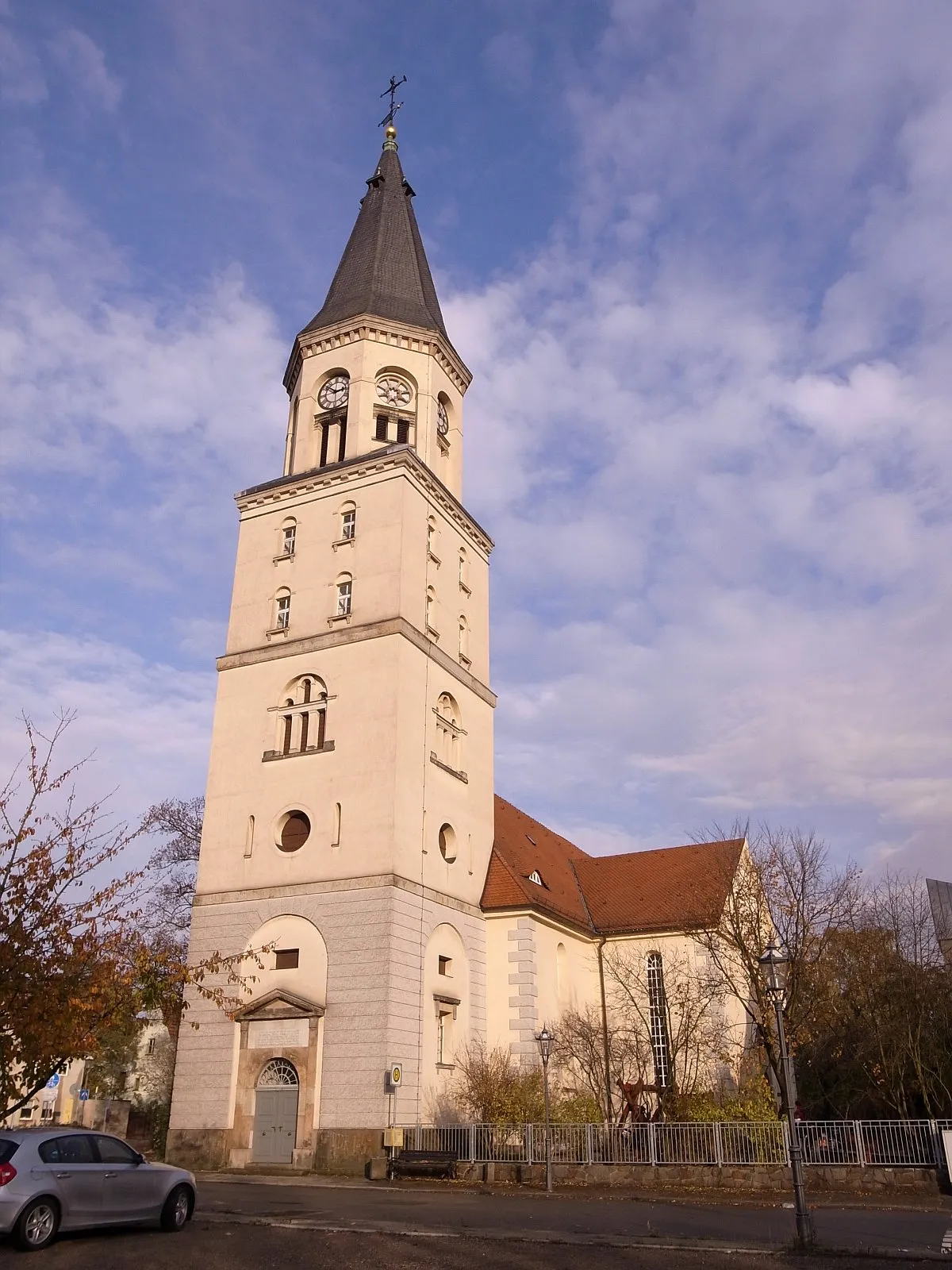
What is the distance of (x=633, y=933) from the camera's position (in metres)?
38.6

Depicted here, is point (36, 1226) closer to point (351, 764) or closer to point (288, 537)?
point (351, 764)

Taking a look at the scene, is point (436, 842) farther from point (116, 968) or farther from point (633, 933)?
point (116, 968)

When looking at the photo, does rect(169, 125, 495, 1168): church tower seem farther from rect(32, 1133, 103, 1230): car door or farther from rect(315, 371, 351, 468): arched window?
rect(32, 1133, 103, 1230): car door

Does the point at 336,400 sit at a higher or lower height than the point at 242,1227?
higher

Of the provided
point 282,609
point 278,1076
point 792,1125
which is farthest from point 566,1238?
point 282,609

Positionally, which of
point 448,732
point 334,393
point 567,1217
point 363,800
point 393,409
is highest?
point 334,393

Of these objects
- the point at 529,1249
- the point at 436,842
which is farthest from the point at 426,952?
the point at 529,1249

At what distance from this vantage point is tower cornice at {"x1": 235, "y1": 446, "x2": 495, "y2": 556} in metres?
35.2

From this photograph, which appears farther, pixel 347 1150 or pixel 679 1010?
pixel 679 1010

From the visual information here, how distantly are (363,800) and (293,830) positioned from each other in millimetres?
2726

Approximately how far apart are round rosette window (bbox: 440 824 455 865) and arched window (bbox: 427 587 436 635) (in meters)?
6.53

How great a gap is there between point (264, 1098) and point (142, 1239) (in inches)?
611

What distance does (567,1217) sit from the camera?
1716 cm

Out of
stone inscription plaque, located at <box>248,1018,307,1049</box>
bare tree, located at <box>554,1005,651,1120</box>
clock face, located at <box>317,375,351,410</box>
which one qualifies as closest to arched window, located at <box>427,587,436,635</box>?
clock face, located at <box>317,375,351,410</box>
